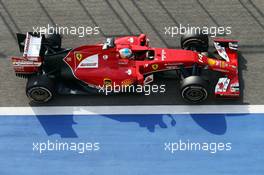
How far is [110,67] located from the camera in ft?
34.3

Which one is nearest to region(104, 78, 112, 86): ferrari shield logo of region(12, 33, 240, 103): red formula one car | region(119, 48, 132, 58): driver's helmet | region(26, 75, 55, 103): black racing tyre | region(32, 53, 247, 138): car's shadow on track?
region(12, 33, 240, 103): red formula one car

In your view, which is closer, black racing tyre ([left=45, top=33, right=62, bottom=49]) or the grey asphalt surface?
black racing tyre ([left=45, top=33, right=62, bottom=49])

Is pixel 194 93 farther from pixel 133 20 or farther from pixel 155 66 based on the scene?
pixel 133 20

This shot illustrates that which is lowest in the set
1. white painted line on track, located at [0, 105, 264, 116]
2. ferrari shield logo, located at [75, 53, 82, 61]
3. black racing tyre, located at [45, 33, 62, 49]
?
white painted line on track, located at [0, 105, 264, 116]

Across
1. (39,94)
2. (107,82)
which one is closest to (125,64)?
(107,82)

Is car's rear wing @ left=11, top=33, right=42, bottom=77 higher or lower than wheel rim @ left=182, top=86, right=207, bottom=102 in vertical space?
higher

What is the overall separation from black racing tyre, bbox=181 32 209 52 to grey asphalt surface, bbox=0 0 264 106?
69 cm

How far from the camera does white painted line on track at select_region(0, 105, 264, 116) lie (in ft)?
34.4

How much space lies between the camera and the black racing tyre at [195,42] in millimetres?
11047

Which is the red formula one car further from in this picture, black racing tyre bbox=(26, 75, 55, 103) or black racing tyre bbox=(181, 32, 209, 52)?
black racing tyre bbox=(181, 32, 209, 52)

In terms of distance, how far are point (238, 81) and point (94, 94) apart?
3.37 metres

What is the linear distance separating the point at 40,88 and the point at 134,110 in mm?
2181

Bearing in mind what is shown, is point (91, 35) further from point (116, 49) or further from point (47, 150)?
point (47, 150)

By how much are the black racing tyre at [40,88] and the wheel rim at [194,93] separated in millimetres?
2996
